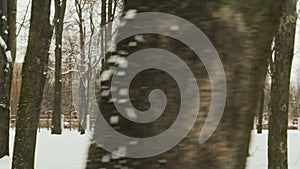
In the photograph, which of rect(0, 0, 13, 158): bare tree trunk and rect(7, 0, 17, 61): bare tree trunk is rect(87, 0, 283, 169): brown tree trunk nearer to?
rect(0, 0, 13, 158): bare tree trunk

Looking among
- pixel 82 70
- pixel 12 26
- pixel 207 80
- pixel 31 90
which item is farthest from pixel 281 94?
pixel 82 70

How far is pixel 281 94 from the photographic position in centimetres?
966

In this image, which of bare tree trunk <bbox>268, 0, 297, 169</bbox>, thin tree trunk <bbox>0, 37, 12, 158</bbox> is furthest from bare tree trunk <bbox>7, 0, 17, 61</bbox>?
bare tree trunk <bbox>268, 0, 297, 169</bbox>

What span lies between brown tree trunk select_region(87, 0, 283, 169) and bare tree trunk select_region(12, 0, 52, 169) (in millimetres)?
7555

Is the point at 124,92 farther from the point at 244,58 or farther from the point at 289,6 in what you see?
the point at 289,6

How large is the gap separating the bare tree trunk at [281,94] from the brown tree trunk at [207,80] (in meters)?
7.84

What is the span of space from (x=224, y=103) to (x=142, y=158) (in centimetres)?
30

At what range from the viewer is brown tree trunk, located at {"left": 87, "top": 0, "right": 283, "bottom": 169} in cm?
180

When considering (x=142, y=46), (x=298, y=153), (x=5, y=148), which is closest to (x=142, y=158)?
(x=142, y=46)

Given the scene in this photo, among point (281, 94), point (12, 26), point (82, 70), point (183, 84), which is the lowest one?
point (82, 70)

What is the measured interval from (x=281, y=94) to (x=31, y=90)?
3.91 meters

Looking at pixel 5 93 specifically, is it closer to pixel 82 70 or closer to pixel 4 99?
pixel 4 99

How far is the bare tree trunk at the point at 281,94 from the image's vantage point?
9594 mm

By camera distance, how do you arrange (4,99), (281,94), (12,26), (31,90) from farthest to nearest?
(12,26), (4,99), (281,94), (31,90)
